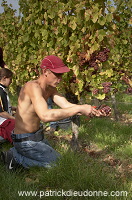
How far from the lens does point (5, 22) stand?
8039 millimetres

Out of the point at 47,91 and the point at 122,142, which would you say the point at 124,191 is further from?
the point at 122,142

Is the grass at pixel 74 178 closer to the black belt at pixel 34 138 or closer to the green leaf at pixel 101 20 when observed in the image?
the black belt at pixel 34 138

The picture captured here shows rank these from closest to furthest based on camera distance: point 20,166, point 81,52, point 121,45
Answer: point 20,166, point 81,52, point 121,45

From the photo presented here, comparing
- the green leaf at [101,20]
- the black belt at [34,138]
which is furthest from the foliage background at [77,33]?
the black belt at [34,138]

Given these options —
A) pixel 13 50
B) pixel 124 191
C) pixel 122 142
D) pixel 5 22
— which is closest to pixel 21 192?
pixel 124 191

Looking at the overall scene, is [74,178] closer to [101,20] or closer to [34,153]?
[34,153]

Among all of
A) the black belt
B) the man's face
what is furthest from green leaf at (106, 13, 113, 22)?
the black belt

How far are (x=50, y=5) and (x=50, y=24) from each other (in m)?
0.40

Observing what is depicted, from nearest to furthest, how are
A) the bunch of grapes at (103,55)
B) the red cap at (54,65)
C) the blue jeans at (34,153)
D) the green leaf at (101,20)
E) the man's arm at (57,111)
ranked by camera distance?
the man's arm at (57,111) < the red cap at (54,65) < the blue jeans at (34,153) < the green leaf at (101,20) < the bunch of grapes at (103,55)

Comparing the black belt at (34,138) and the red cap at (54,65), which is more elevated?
the red cap at (54,65)

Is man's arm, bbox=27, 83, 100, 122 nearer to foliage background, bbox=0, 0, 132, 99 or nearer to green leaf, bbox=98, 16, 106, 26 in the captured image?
foliage background, bbox=0, 0, 132, 99

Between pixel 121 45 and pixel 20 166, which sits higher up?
pixel 121 45

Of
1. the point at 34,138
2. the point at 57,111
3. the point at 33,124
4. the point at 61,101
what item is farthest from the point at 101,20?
the point at 34,138

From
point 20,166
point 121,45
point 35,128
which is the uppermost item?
point 121,45
